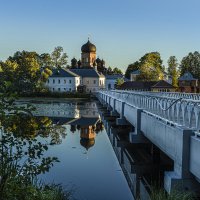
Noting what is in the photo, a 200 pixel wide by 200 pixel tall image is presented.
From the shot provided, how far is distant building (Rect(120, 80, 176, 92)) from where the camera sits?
91.3 m

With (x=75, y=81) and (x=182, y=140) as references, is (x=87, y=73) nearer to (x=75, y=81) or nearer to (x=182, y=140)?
(x=75, y=81)

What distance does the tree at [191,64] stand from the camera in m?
140

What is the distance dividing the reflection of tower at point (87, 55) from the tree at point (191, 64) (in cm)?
3892

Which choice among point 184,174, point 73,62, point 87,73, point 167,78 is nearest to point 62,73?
point 87,73

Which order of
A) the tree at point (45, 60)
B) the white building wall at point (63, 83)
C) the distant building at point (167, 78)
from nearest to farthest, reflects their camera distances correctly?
the white building wall at point (63, 83) → the tree at point (45, 60) → the distant building at point (167, 78)

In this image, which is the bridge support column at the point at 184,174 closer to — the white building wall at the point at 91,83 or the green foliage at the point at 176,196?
the green foliage at the point at 176,196

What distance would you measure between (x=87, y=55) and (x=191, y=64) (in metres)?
43.7

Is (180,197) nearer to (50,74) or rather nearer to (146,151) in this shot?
(146,151)

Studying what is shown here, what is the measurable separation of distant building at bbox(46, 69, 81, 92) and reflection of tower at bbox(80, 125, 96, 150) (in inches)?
3083

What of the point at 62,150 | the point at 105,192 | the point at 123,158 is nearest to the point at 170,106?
the point at 105,192

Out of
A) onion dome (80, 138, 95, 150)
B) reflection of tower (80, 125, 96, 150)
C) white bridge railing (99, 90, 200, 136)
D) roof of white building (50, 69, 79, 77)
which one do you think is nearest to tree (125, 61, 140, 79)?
roof of white building (50, 69, 79, 77)

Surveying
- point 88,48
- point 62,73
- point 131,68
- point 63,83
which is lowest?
point 63,83

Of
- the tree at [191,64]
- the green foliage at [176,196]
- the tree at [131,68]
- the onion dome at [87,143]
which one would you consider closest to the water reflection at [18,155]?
the green foliage at [176,196]

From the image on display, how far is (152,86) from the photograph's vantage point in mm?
93250
